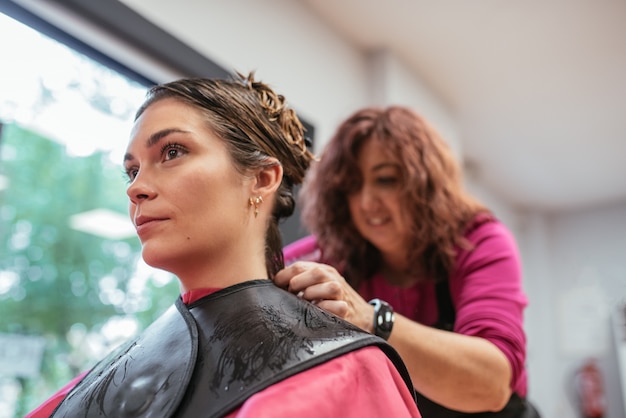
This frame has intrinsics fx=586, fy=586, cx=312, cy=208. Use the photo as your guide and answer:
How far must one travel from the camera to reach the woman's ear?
2.96 ft

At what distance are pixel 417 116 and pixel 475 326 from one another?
571 mm

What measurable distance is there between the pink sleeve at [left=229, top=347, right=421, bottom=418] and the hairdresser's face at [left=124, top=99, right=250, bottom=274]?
267 mm

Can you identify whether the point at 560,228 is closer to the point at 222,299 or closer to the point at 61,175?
the point at 61,175

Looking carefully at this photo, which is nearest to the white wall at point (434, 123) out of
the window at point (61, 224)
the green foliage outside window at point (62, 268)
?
the window at point (61, 224)

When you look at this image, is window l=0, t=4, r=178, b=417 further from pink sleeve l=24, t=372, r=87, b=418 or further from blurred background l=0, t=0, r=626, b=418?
pink sleeve l=24, t=372, r=87, b=418

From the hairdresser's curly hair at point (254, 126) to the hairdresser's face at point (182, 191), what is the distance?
0.02 m

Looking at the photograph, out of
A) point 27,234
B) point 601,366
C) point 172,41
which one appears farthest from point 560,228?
point 27,234

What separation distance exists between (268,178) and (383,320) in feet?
0.96

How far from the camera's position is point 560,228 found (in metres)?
3.74

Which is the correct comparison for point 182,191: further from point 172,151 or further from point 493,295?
point 493,295

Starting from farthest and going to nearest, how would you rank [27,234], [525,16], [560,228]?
1. [560,228]
2. [525,16]
3. [27,234]

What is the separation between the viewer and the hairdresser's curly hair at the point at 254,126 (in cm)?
88

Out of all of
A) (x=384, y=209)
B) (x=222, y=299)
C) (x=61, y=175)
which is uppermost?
(x=61, y=175)

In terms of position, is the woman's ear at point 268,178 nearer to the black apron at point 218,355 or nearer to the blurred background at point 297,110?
the black apron at point 218,355
